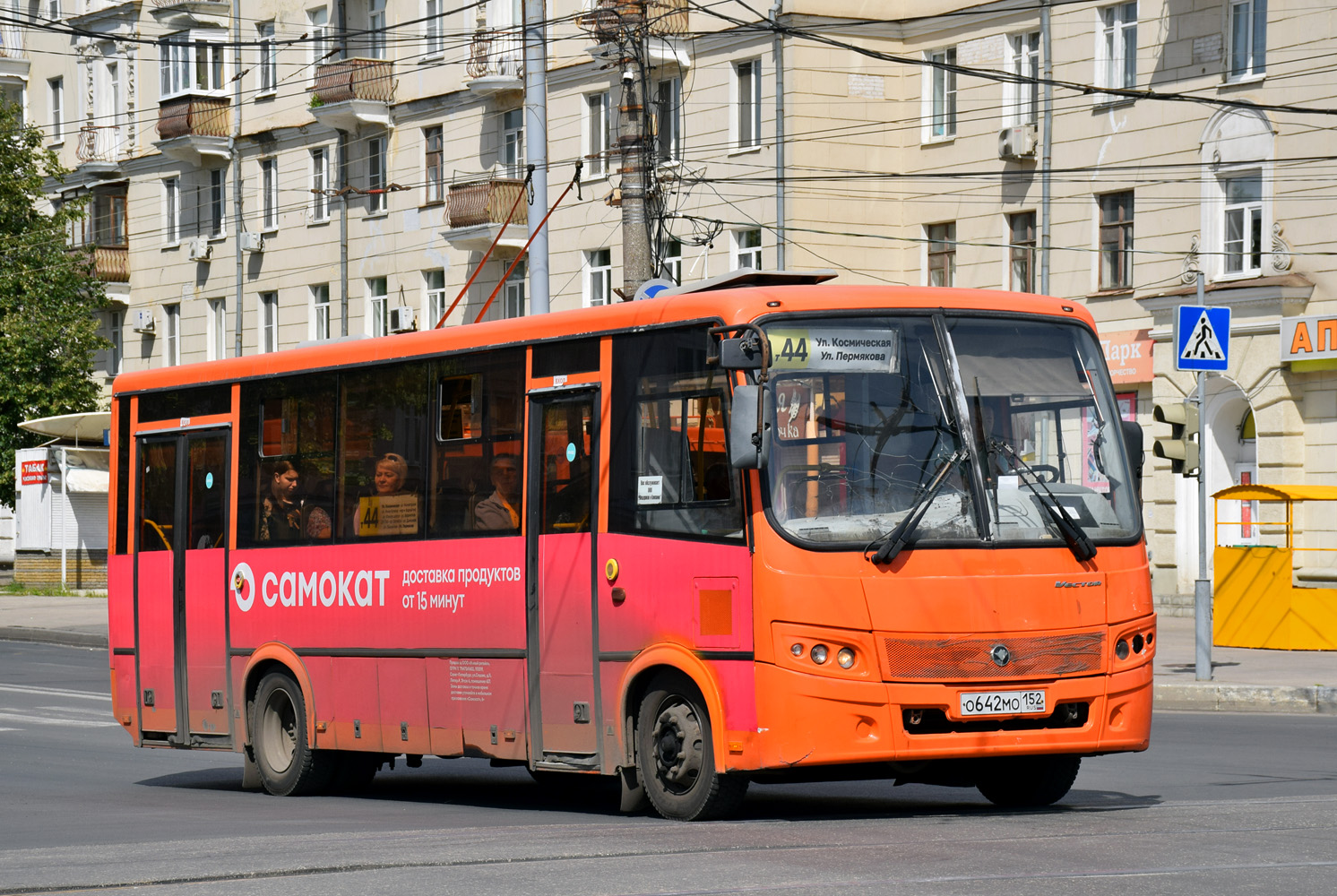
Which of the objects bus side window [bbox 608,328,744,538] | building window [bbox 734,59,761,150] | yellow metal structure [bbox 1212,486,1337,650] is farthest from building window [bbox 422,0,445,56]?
bus side window [bbox 608,328,744,538]

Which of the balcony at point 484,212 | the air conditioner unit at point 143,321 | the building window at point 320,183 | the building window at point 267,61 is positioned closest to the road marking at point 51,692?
the balcony at point 484,212

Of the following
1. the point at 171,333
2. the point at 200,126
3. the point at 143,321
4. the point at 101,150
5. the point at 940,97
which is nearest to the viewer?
the point at 940,97

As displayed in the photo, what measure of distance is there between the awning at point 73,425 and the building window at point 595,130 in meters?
11.2

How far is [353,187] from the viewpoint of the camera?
47.8 meters

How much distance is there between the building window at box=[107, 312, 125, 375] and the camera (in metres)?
56.6

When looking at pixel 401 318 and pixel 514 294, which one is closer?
pixel 514 294

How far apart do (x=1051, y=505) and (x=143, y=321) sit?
154 feet

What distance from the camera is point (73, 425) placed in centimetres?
4425

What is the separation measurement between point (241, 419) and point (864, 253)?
24.4 m

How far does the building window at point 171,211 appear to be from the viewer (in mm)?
53875

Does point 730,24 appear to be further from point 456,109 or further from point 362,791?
point 362,791

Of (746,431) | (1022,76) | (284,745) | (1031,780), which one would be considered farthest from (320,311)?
(746,431)

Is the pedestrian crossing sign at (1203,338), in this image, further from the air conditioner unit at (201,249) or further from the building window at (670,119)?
the air conditioner unit at (201,249)

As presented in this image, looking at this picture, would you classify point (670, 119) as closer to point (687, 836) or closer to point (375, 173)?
point (375, 173)
